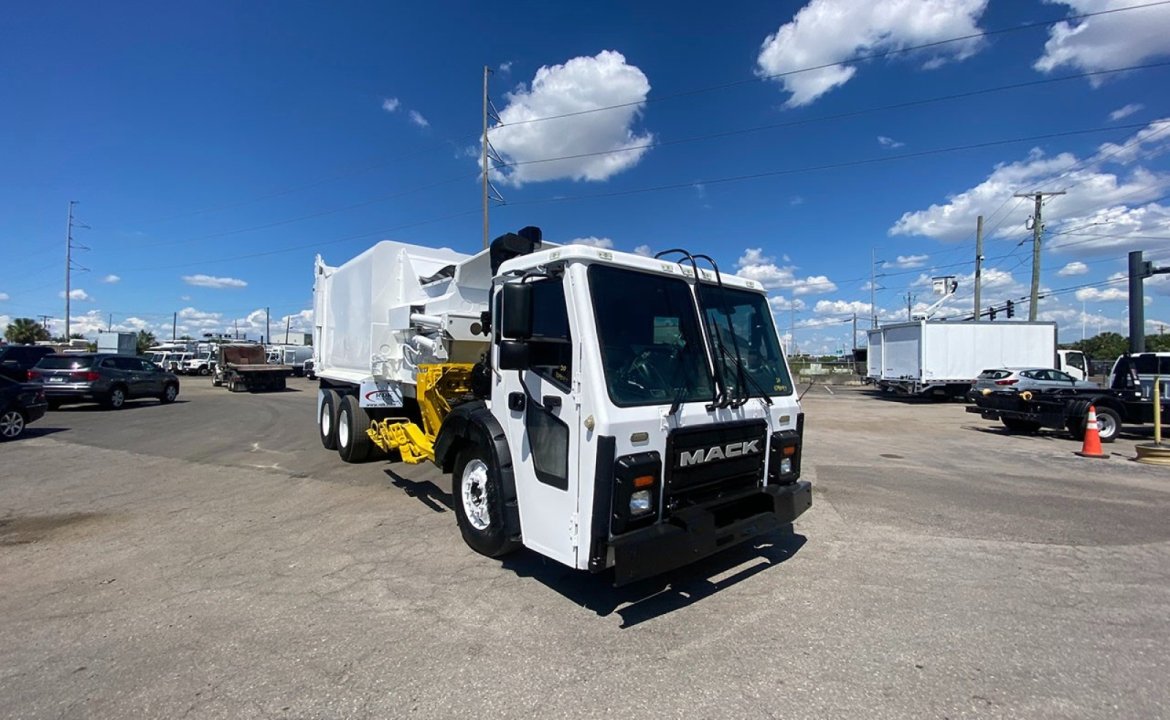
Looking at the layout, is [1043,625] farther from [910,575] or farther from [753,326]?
[753,326]

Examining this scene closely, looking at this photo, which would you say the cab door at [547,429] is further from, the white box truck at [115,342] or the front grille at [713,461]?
the white box truck at [115,342]

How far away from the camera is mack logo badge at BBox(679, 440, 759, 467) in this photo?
12.2ft

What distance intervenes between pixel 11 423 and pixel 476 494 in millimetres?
11830

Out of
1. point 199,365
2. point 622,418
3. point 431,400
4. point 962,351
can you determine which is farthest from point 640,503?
point 199,365

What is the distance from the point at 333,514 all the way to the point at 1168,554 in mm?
7693

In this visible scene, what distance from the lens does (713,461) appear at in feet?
12.8

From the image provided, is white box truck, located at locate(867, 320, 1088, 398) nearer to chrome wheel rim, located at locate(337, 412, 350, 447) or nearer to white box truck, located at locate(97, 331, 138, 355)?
chrome wheel rim, located at locate(337, 412, 350, 447)

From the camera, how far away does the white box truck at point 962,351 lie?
2328cm

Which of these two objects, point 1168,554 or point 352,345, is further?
point 352,345

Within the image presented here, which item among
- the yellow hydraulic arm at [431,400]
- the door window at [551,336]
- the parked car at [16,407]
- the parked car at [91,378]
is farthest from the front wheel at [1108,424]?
the parked car at [91,378]

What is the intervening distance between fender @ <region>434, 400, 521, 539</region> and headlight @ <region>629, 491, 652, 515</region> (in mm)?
976

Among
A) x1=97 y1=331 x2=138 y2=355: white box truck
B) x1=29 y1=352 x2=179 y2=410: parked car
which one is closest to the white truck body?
x1=29 y1=352 x2=179 y2=410: parked car

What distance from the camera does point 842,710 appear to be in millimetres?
2668

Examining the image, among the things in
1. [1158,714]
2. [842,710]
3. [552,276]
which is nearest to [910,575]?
[1158,714]
